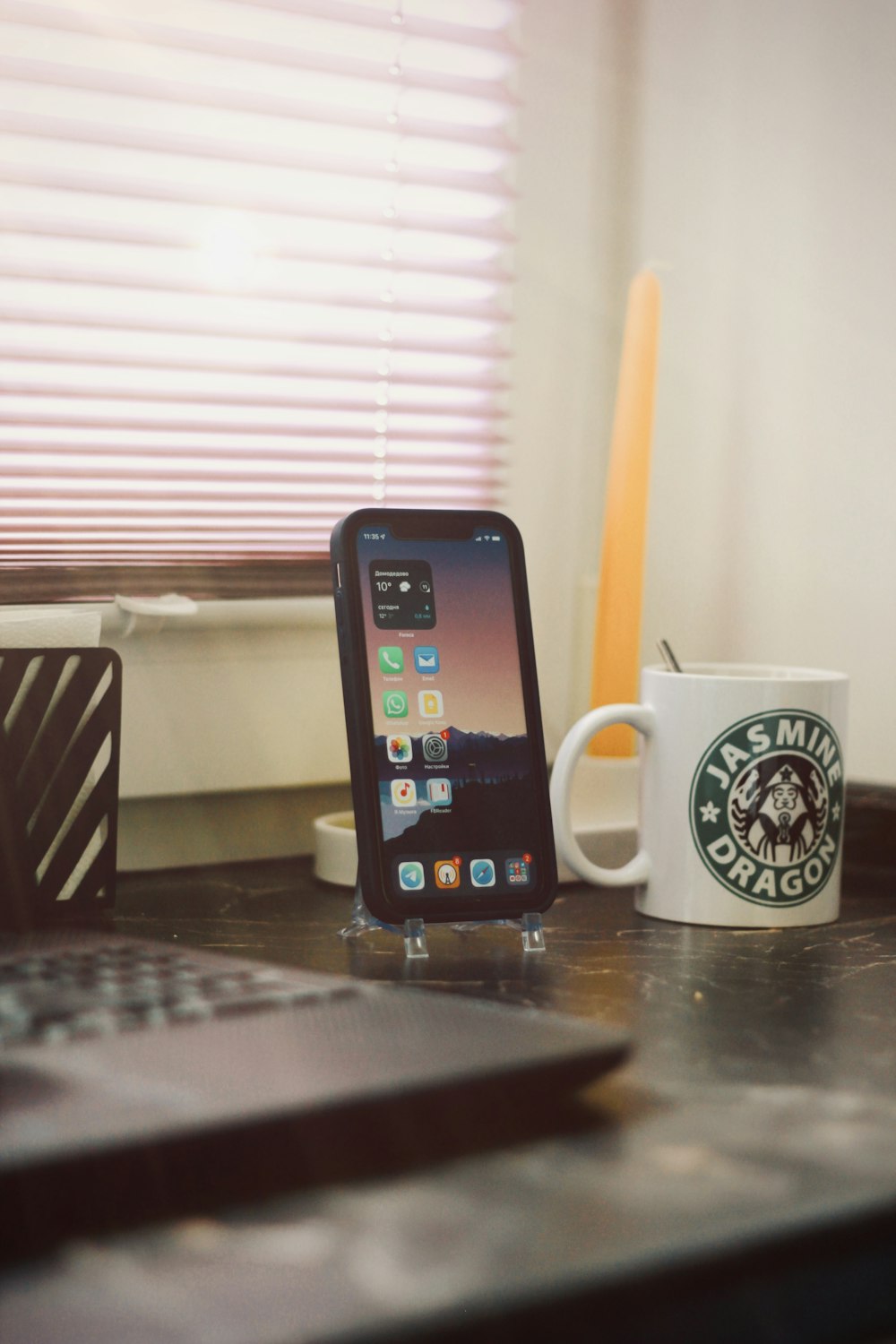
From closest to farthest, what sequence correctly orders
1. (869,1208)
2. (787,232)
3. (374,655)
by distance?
(869,1208), (374,655), (787,232)

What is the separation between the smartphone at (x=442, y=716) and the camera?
2.30 feet

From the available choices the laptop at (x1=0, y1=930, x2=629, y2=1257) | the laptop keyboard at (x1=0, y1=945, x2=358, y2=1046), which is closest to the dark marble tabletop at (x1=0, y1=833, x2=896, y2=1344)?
the laptop at (x1=0, y1=930, x2=629, y2=1257)

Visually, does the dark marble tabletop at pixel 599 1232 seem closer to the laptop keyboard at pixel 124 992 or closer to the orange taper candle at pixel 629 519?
the laptop keyboard at pixel 124 992

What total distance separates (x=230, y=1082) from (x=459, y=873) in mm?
312

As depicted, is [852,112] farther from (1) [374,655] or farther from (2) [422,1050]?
(2) [422,1050]

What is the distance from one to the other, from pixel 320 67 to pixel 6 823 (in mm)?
596

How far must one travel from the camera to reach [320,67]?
94cm

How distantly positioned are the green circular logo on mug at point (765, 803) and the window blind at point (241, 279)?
0.38m

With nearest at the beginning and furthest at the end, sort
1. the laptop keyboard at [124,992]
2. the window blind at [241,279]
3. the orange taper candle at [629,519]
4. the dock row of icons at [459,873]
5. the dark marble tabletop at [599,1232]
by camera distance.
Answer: the dark marble tabletop at [599,1232] < the laptop keyboard at [124,992] < the dock row of icons at [459,873] < the window blind at [241,279] < the orange taper candle at [629,519]

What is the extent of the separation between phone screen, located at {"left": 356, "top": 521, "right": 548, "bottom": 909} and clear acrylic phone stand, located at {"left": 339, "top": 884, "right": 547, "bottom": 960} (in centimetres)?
1

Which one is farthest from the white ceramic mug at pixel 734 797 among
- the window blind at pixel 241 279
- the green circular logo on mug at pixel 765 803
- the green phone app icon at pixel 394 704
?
the window blind at pixel 241 279

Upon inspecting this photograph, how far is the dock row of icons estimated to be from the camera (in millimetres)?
697

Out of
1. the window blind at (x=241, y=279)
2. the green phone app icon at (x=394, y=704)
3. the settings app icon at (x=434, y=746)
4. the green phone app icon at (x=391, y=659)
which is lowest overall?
the settings app icon at (x=434, y=746)

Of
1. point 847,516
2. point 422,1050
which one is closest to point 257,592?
point 847,516
